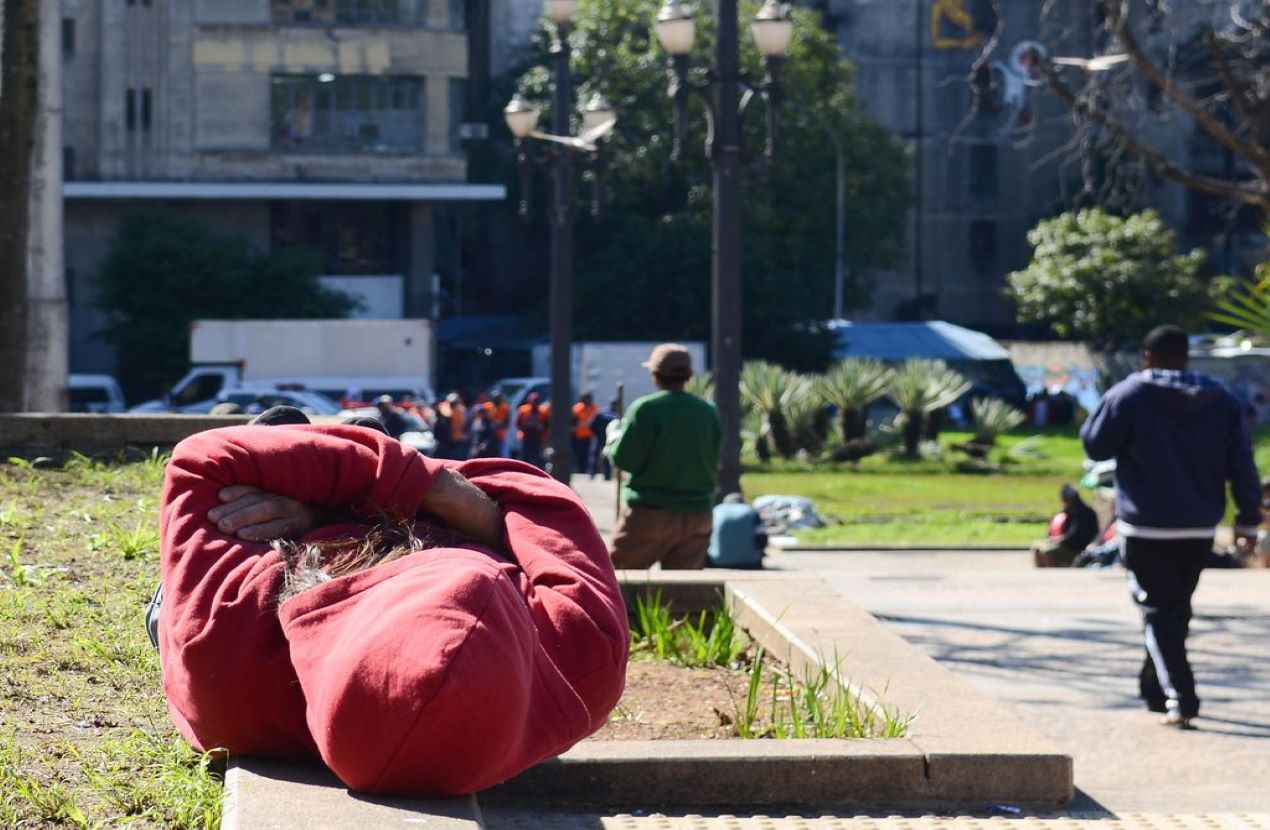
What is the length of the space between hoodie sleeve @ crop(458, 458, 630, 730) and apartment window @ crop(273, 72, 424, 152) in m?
45.3

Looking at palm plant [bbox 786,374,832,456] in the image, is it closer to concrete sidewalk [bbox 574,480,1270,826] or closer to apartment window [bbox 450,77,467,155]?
concrete sidewalk [bbox 574,480,1270,826]

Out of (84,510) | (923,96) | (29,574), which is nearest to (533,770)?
(29,574)

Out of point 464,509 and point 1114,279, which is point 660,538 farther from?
point 1114,279

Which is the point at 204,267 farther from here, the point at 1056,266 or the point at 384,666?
the point at 384,666

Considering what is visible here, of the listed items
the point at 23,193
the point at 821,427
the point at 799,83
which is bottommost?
the point at 821,427

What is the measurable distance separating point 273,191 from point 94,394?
1035 cm

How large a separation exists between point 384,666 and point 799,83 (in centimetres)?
5098

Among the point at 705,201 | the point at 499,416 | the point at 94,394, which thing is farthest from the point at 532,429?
the point at 705,201

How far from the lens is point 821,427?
35.1m

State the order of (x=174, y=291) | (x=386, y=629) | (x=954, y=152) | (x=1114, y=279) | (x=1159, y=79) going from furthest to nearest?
(x=954, y=152), (x=1114, y=279), (x=174, y=291), (x=1159, y=79), (x=386, y=629)

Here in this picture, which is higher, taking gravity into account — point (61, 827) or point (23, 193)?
point (23, 193)

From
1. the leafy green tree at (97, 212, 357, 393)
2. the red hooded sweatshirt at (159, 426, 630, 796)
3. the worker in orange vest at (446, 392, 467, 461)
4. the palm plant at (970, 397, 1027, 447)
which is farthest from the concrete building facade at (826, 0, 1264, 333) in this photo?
the red hooded sweatshirt at (159, 426, 630, 796)

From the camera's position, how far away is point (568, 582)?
443 centimetres

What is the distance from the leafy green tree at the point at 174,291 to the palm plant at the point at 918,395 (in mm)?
16634
